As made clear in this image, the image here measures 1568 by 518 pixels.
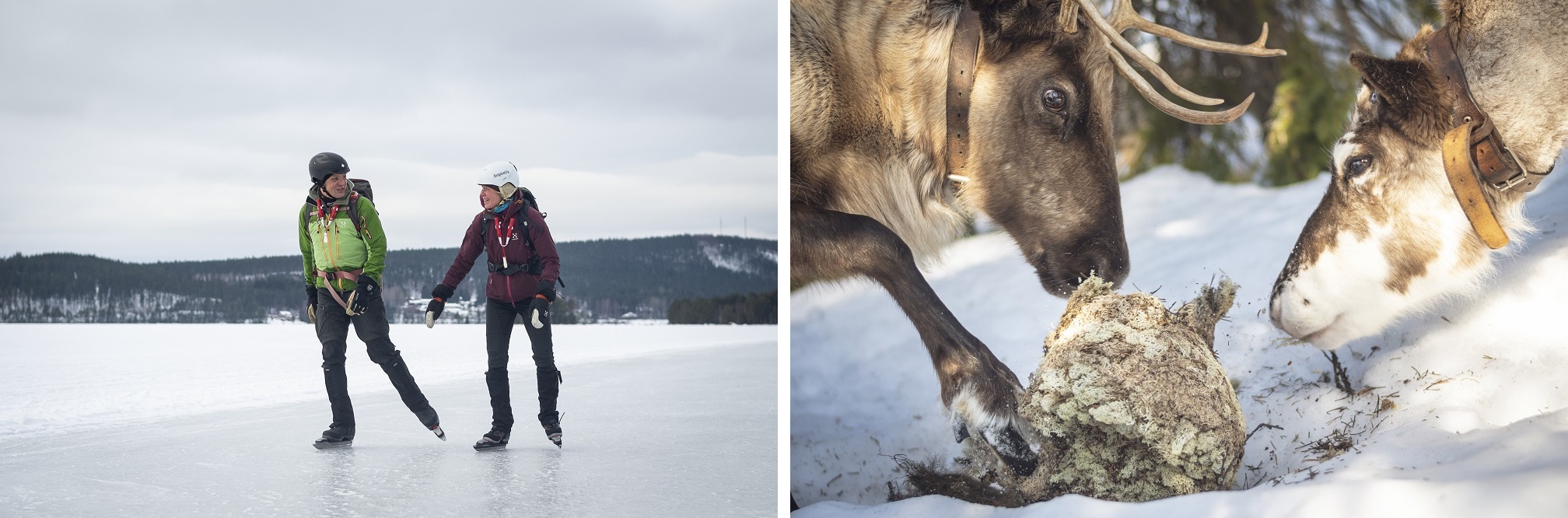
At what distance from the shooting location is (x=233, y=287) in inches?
109

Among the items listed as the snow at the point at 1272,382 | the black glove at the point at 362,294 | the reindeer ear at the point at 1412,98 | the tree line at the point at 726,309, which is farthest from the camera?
the tree line at the point at 726,309

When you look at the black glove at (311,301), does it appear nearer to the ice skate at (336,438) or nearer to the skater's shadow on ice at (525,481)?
the ice skate at (336,438)

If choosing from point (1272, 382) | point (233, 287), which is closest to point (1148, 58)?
point (1272, 382)

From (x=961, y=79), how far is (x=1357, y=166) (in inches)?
28.7

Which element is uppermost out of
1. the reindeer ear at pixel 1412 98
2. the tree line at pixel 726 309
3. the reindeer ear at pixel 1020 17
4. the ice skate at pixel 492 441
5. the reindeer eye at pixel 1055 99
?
the reindeer ear at pixel 1020 17

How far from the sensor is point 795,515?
2139 mm

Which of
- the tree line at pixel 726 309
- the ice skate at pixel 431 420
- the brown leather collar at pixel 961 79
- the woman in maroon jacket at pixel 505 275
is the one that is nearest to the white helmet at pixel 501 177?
the woman in maroon jacket at pixel 505 275

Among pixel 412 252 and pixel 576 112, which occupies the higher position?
pixel 576 112

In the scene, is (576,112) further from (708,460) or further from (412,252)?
(708,460)

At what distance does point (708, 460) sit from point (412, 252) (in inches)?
39.8

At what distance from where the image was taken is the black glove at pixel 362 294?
2479mm

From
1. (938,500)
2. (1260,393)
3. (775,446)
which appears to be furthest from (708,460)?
(1260,393)

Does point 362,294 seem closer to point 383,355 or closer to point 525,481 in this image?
point 383,355

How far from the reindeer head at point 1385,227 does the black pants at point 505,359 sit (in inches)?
69.2
